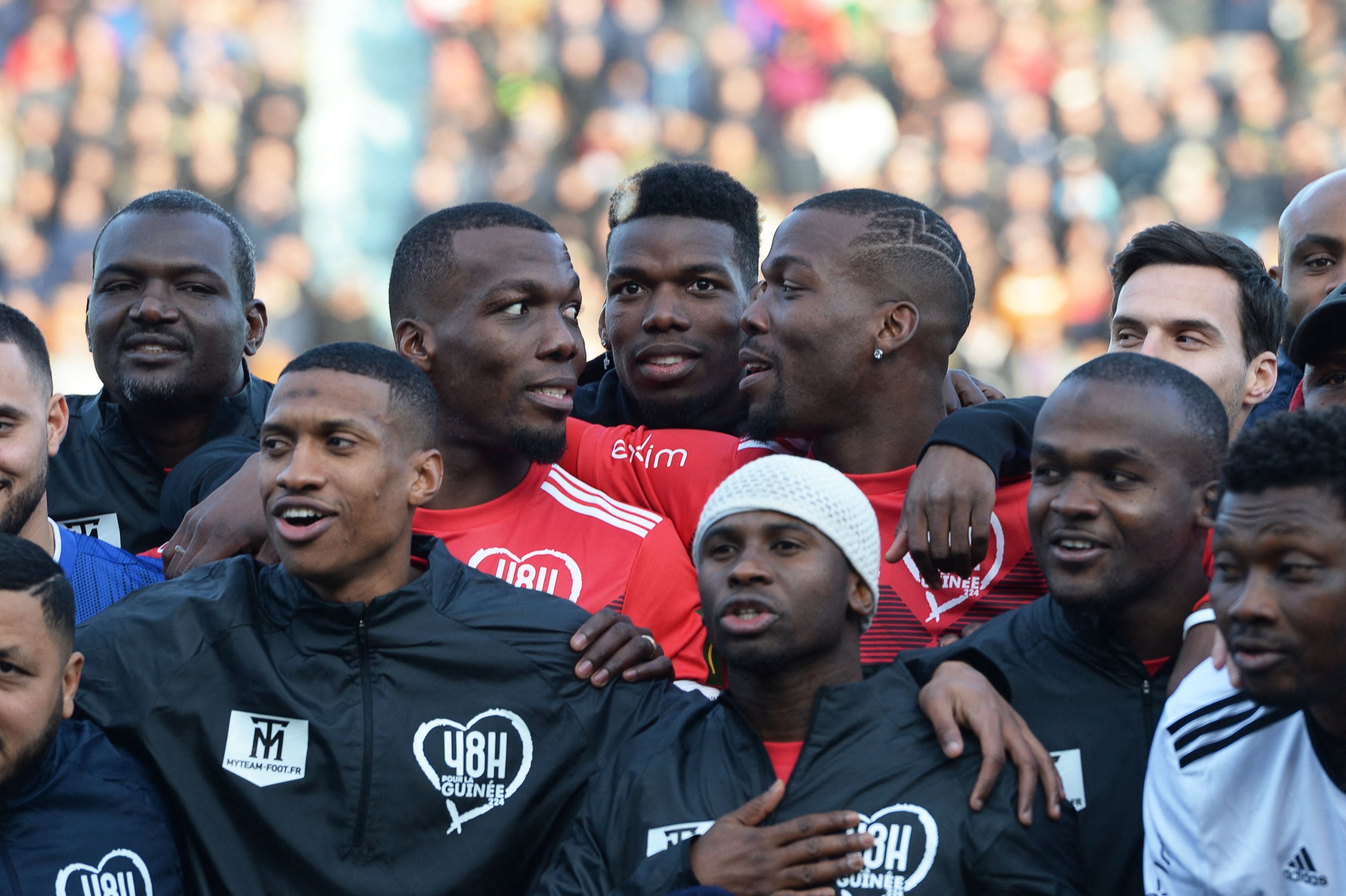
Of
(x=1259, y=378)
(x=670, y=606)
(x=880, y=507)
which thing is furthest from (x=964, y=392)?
(x=670, y=606)

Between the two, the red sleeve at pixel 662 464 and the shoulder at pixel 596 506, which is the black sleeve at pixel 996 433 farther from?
the shoulder at pixel 596 506

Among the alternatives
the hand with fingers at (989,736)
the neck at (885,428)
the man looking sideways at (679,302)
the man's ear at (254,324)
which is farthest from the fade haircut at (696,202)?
the hand with fingers at (989,736)

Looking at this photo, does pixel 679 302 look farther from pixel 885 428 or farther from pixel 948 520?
pixel 948 520

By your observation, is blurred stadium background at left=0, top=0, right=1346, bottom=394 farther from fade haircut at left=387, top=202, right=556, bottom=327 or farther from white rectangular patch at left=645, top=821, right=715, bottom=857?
white rectangular patch at left=645, top=821, right=715, bottom=857

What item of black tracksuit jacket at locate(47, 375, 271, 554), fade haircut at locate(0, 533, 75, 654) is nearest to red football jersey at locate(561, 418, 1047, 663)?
black tracksuit jacket at locate(47, 375, 271, 554)

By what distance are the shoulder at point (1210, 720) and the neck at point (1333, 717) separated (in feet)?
0.27

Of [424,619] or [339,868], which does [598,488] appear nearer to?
[424,619]

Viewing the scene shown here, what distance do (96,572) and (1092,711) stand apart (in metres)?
2.30

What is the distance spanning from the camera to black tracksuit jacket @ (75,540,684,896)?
121 inches

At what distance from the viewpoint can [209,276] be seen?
4.70 meters

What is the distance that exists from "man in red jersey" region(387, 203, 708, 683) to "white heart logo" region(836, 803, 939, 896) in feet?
3.10

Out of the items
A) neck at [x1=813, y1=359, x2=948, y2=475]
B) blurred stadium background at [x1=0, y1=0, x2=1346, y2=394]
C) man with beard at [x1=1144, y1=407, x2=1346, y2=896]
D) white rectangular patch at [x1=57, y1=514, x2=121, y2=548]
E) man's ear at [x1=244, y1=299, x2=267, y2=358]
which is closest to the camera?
man with beard at [x1=1144, y1=407, x2=1346, y2=896]

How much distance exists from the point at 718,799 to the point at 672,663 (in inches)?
25.9

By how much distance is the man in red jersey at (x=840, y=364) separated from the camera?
4.09 meters
